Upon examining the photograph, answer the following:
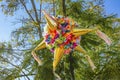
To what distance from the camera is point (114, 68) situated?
10.5 meters

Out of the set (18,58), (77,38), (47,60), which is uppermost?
(77,38)

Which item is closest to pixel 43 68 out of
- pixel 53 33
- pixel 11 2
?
pixel 53 33

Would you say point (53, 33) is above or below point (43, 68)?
above

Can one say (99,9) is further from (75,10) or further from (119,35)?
(75,10)

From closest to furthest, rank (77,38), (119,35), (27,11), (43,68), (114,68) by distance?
(77,38), (43,68), (114,68), (119,35), (27,11)

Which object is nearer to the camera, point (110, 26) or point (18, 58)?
point (110, 26)

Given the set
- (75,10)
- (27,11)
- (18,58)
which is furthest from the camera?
(27,11)

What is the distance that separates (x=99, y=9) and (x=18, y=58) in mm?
3923

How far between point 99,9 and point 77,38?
5581mm

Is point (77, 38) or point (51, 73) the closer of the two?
point (77, 38)

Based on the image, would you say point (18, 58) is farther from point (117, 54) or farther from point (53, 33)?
point (53, 33)

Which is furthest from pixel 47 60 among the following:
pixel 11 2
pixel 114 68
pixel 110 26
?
pixel 11 2

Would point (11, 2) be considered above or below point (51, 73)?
above

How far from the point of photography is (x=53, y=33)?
26.1 feet
